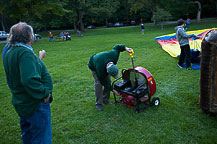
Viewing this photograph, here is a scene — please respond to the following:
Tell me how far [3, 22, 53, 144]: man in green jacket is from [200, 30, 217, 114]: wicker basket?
279cm

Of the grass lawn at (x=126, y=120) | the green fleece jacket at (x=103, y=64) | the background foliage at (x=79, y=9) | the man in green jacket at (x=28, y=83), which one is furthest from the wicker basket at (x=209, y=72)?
the background foliage at (x=79, y=9)

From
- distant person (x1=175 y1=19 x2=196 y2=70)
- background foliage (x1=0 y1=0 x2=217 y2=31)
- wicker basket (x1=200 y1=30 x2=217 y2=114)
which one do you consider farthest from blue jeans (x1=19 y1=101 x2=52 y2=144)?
background foliage (x1=0 y1=0 x2=217 y2=31)

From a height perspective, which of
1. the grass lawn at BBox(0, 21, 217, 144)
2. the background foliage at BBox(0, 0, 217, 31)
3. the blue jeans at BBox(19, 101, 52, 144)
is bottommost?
the grass lawn at BBox(0, 21, 217, 144)

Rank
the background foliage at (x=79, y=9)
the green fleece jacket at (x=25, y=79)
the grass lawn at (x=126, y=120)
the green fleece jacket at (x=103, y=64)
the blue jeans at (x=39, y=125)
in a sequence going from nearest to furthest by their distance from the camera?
the green fleece jacket at (x=25, y=79), the blue jeans at (x=39, y=125), the grass lawn at (x=126, y=120), the green fleece jacket at (x=103, y=64), the background foliage at (x=79, y=9)

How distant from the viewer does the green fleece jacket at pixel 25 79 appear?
2047 mm

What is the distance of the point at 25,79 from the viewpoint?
6.68 ft

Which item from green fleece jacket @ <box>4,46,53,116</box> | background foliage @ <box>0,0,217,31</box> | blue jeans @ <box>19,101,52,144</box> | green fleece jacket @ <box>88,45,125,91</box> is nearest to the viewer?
green fleece jacket @ <box>4,46,53,116</box>

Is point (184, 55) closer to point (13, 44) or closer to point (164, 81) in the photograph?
point (164, 81)

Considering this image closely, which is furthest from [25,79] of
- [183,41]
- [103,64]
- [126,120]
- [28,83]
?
[183,41]

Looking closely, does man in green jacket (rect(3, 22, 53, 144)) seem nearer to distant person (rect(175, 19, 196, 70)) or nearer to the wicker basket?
the wicker basket

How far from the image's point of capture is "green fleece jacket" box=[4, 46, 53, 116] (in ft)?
6.72

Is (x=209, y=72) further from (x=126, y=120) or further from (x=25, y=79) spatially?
(x=25, y=79)

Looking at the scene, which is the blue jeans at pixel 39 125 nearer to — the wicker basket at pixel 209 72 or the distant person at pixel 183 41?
the wicker basket at pixel 209 72

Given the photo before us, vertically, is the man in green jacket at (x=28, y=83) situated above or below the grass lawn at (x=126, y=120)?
above
